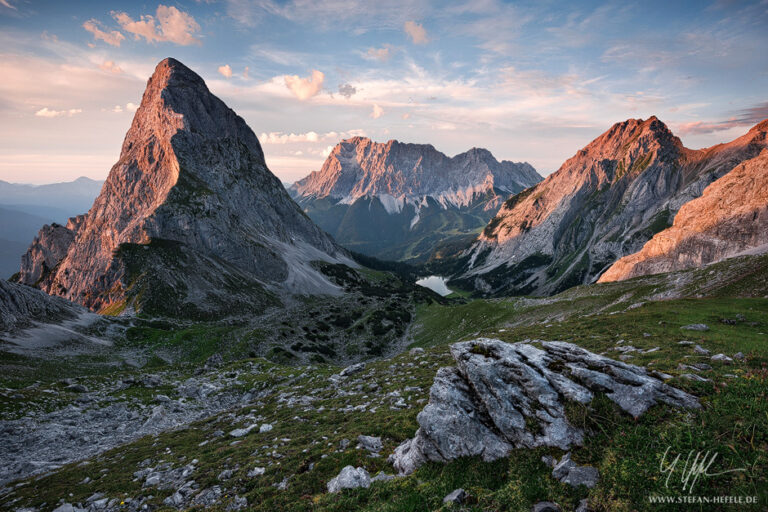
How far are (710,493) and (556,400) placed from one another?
4439 millimetres

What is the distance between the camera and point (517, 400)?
39.5 ft

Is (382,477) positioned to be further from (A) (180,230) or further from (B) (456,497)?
(A) (180,230)

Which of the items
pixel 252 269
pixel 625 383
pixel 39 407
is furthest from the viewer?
pixel 252 269

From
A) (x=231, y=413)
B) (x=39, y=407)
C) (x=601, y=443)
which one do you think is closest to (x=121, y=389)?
(x=39, y=407)

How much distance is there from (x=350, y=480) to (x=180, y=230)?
138500 mm

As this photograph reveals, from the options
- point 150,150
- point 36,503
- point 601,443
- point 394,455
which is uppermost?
point 150,150

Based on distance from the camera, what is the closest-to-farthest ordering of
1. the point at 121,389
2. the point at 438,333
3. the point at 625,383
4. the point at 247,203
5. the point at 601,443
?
the point at 601,443 → the point at 625,383 → the point at 121,389 → the point at 438,333 → the point at 247,203

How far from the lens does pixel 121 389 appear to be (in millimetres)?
30812

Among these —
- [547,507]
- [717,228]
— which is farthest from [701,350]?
[717,228]

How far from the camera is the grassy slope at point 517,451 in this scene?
8.02 m

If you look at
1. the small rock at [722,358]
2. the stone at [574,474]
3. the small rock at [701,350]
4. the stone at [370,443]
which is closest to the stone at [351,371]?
the stone at [370,443]

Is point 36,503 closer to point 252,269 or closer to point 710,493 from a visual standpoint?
point 710,493
